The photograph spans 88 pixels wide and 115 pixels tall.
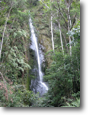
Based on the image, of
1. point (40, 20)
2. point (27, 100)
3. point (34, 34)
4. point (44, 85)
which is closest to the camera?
point (27, 100)

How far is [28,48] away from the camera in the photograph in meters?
13.5

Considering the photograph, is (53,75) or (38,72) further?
(38,72)

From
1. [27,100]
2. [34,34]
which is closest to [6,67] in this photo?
[27,100]

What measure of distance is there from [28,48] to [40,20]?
31.7ft

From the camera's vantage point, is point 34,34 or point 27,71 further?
point 34,34

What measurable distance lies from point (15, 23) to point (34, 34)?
17.1 feet

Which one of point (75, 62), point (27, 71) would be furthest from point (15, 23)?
point (75, 62)

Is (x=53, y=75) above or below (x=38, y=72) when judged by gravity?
above

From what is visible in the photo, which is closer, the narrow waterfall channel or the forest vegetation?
the forest vegetation

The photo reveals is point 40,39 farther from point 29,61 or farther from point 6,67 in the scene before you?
point 6,67

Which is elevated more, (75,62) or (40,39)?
(40,39)

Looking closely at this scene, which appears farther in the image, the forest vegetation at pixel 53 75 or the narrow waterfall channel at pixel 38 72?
the narrow waterfall channel at pixel 38 72
